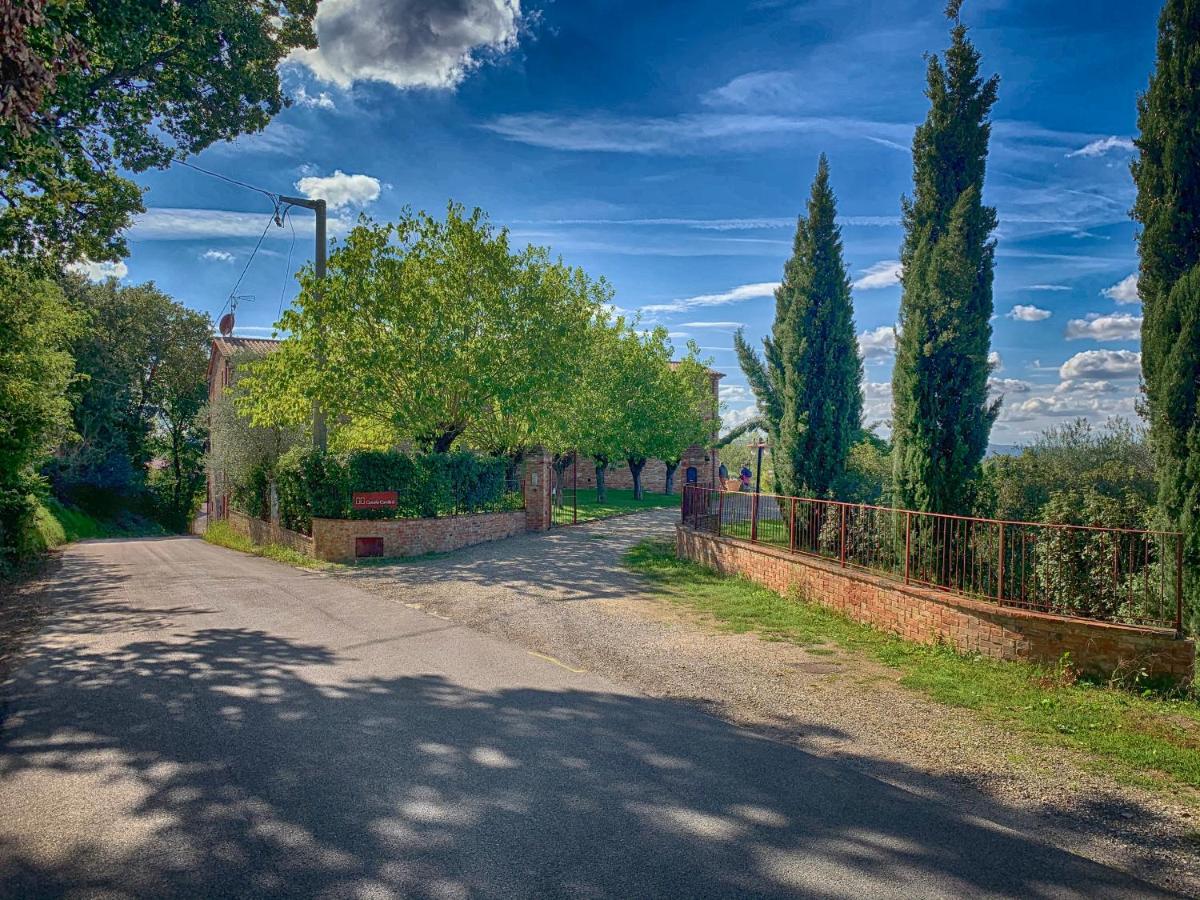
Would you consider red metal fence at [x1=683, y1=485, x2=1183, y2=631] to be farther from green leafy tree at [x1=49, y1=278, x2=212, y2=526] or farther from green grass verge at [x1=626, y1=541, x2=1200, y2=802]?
green leafy tree at [x1=49, y1=278, x2=212, y2=526]

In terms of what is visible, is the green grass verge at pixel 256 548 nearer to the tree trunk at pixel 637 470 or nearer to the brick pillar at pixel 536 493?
the brick pillar at pixel 536 493

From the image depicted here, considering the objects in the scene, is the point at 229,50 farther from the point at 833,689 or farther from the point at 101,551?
the point at 101,551

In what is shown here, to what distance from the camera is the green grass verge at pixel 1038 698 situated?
17.9 ft

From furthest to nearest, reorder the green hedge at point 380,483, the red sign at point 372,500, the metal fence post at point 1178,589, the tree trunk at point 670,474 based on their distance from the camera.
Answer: the tree trunk at point 670,474, the green hedge at point 380,483, the red sign at point 372,500, the metal fence post at point 1178,589

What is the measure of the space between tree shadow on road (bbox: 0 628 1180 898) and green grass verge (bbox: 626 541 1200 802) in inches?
71.2

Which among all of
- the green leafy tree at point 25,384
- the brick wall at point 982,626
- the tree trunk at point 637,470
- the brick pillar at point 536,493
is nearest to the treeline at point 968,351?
the brick wall at point 982,626

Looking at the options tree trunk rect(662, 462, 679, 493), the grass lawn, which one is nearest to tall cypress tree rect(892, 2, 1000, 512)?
the grass lawn

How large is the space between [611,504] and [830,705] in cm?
2849

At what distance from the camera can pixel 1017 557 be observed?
28.4 ft

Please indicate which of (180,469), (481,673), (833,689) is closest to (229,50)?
(481,673)

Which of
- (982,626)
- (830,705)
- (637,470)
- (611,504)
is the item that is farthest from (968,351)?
(637,470)

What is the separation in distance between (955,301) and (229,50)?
492 inches

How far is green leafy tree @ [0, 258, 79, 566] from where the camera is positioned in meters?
13.1

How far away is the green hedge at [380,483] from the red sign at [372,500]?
14cm
